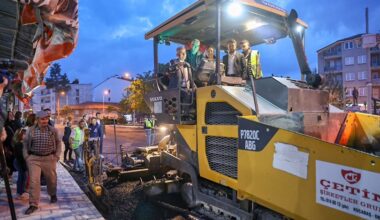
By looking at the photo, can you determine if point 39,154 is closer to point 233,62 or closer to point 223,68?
point 223,68

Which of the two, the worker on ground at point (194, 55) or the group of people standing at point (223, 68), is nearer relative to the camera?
the group of people standing at point (223, 68)

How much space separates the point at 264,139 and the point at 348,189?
0.92 m

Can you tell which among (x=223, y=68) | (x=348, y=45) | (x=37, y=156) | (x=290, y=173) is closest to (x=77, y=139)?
(x=37, y=156)

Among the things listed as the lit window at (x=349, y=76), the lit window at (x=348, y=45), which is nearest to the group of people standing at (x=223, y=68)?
the lit window at (x=349, y=76)

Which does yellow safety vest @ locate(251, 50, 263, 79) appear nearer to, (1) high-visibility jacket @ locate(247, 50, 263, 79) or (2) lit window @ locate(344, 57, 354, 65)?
(1) high-visibility jacket @ locate(247, 50, 263, 79)

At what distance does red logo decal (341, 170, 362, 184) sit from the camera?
2.78 m

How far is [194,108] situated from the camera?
473 cm

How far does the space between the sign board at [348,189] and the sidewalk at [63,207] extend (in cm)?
371

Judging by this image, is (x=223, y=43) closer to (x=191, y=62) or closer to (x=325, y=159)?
(x=191, y=62)

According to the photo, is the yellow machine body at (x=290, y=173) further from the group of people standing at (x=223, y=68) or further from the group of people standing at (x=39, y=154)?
the group of people standing at (x=39, y=154)

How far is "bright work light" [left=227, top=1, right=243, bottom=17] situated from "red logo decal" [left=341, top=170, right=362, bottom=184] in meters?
2.64

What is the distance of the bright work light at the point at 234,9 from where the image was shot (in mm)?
4522

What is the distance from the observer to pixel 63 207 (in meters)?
6.07

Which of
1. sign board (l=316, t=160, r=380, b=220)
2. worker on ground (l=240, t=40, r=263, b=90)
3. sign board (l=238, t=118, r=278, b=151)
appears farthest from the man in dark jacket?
sign board (l=316, t=160, r=380, b=220)
